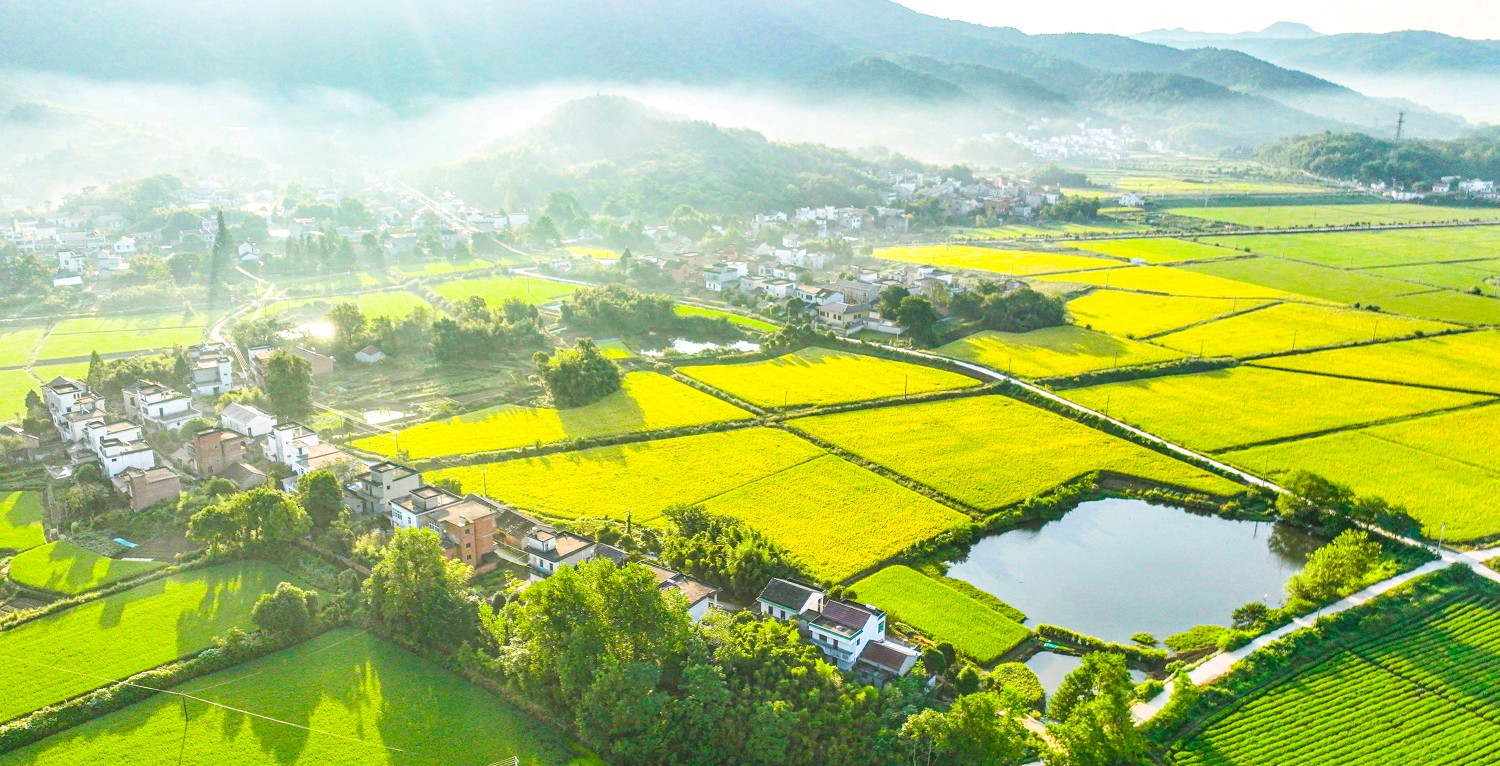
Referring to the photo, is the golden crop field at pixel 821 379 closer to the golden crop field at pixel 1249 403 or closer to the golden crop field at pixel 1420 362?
the golden crop field at pixel 1249 403

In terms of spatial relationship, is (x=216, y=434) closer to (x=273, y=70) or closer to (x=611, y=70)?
(x=273, y=70)

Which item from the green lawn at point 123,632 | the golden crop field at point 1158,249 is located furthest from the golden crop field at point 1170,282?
the green lawn at point 123,632

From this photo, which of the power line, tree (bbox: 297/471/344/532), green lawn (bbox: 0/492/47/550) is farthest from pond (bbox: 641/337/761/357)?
the power line

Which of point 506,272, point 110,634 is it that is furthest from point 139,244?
point 110,634

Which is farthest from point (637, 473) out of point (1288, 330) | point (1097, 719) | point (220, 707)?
point (1288, 330)

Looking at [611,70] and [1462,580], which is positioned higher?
[611,70]

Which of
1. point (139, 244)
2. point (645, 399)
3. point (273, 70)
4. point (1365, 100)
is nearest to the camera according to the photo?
point (645, 399)

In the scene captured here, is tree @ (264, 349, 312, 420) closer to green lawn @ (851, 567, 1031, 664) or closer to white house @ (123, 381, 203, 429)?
white house @ (123, 381, 203, 429)
